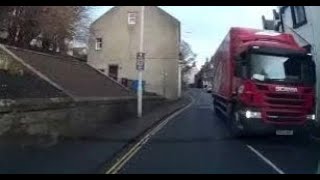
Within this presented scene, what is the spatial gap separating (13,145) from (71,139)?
12.0ft

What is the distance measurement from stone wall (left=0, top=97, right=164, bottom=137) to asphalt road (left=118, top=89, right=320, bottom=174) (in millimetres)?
2391

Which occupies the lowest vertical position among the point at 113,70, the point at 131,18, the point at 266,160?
the point at 266,160

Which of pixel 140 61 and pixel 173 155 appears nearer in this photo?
pixel 173 155

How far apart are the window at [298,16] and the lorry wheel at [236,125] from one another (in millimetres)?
10584

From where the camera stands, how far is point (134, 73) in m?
61.8

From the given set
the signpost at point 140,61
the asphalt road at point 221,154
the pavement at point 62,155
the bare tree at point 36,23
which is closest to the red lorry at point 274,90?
the asphalt road at point 221,154

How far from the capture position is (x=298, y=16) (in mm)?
31125

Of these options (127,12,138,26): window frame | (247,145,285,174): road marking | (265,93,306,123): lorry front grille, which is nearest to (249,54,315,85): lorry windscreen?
(265,93,306,123): lorry front grille

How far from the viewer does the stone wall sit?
14469 millimetres

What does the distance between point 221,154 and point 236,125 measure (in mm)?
3836

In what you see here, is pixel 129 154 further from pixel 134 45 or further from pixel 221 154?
pixel 134 45

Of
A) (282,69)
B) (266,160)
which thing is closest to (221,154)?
(266,160)
